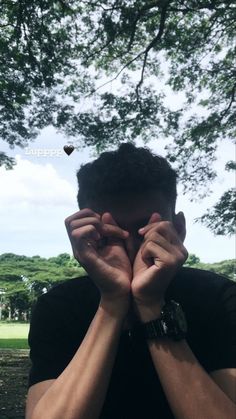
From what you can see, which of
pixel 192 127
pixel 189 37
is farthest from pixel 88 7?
pixel 192 127

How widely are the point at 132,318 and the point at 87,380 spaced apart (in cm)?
24

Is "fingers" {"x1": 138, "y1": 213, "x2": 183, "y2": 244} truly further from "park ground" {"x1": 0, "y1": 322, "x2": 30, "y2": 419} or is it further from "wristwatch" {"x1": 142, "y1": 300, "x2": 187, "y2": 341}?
"park ground" {"x1": 0, "y1": 322, "x2": 30, "y2": 419}

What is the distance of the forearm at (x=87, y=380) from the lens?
3.97 ft

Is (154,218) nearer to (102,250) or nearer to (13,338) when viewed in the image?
(102,250)

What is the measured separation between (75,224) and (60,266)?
43220mm

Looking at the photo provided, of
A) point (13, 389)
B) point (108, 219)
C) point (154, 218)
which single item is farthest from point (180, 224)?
point (13, 389)

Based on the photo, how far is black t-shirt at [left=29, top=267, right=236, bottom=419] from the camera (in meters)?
1.34

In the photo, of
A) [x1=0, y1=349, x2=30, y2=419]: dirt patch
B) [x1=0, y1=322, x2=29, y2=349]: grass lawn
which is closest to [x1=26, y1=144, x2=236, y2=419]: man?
[x1=0, y1=349, x2=30, y2=419]: dirt patch

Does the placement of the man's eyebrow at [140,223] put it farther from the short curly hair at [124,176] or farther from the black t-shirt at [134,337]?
the black t-shirt at [134,337]

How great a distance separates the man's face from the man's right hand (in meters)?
0.03

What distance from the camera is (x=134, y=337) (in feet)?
4.42

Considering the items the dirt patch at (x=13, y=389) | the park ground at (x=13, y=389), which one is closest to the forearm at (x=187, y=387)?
the park ground at (x=13, y=389)

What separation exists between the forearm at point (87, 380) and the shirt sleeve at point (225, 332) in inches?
13.1

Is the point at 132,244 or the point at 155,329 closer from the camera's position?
the point at 155,329
